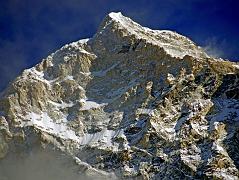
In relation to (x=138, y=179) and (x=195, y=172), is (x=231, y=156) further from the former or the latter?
(x=138, y=179)

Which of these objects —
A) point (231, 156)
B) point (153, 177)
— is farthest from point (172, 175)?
point (231, 156)

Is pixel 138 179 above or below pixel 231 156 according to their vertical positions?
below

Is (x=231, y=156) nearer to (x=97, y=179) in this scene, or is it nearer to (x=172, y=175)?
(x=172, y=175)

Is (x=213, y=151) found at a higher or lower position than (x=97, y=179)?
higher

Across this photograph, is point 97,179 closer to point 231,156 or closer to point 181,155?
point 181,155

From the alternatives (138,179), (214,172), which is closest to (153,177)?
(138,179)

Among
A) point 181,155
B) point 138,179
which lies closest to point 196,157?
point 181,155
